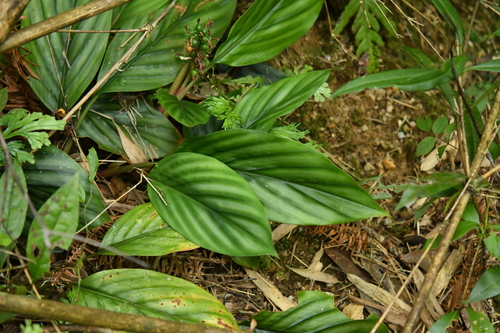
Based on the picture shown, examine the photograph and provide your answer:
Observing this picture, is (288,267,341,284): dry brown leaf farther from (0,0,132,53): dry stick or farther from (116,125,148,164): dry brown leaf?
(0,0,132,53): dry stick

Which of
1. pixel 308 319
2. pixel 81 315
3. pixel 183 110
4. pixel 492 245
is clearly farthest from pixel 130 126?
pixel 492 245

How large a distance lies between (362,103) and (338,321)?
78cm

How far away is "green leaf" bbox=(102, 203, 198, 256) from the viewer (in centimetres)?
100

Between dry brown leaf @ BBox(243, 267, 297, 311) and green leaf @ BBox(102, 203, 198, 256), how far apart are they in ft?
0.76

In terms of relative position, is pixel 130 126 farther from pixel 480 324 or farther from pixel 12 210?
pixel 480 324

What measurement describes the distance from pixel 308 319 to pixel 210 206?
0.35 metres

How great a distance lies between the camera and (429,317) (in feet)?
3.88

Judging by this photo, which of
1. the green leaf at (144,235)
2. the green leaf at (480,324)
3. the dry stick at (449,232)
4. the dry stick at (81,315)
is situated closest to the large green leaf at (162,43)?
→ the green leaf at (144,235)

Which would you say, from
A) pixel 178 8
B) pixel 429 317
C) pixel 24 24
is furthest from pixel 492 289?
pixel 24 24

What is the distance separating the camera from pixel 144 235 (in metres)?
1.04

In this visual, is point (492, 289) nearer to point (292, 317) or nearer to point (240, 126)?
point (292, 317)

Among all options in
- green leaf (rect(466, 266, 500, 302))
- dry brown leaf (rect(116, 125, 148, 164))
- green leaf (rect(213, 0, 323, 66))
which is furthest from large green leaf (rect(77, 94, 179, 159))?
green leaf (rect(466, 266, 500, 302))

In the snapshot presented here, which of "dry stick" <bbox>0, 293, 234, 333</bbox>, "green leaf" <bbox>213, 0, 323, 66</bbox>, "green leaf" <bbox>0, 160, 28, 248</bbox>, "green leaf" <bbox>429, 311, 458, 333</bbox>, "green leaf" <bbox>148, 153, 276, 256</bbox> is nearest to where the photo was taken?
"dry stick" <bbox>0, 293, 234, 333</bbox>

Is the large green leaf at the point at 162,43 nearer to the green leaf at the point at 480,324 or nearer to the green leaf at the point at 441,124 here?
the green leaf at the point at 441,124
